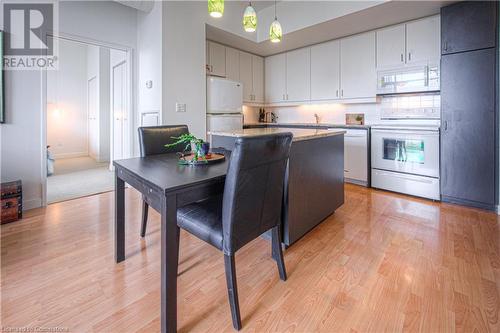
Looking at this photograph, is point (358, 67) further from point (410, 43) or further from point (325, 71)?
point (410, 43)

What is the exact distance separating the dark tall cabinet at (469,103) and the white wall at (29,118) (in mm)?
4374

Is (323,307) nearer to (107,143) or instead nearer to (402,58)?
(402,58)

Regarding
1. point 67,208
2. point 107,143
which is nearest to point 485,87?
point 67,208

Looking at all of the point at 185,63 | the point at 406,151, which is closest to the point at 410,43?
the point at 406,151

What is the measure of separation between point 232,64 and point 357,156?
2698mm

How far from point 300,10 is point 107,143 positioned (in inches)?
202

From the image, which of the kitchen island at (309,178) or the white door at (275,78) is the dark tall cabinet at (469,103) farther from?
the white door at (275,78)

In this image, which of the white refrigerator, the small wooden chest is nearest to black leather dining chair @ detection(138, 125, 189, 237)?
the small wooden chest

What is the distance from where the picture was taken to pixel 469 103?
2955 mm

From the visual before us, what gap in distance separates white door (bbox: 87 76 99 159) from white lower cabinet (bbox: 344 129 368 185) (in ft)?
18.5

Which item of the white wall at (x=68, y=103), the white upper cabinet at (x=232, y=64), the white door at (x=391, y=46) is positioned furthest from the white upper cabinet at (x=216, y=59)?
the white wall at (x=68, y=103)

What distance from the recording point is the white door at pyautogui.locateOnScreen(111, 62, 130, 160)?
4.53 meters

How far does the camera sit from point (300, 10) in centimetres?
387

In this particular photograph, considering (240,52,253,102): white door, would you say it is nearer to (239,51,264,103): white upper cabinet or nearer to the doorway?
(239,51,264,103): white upper cabinet
